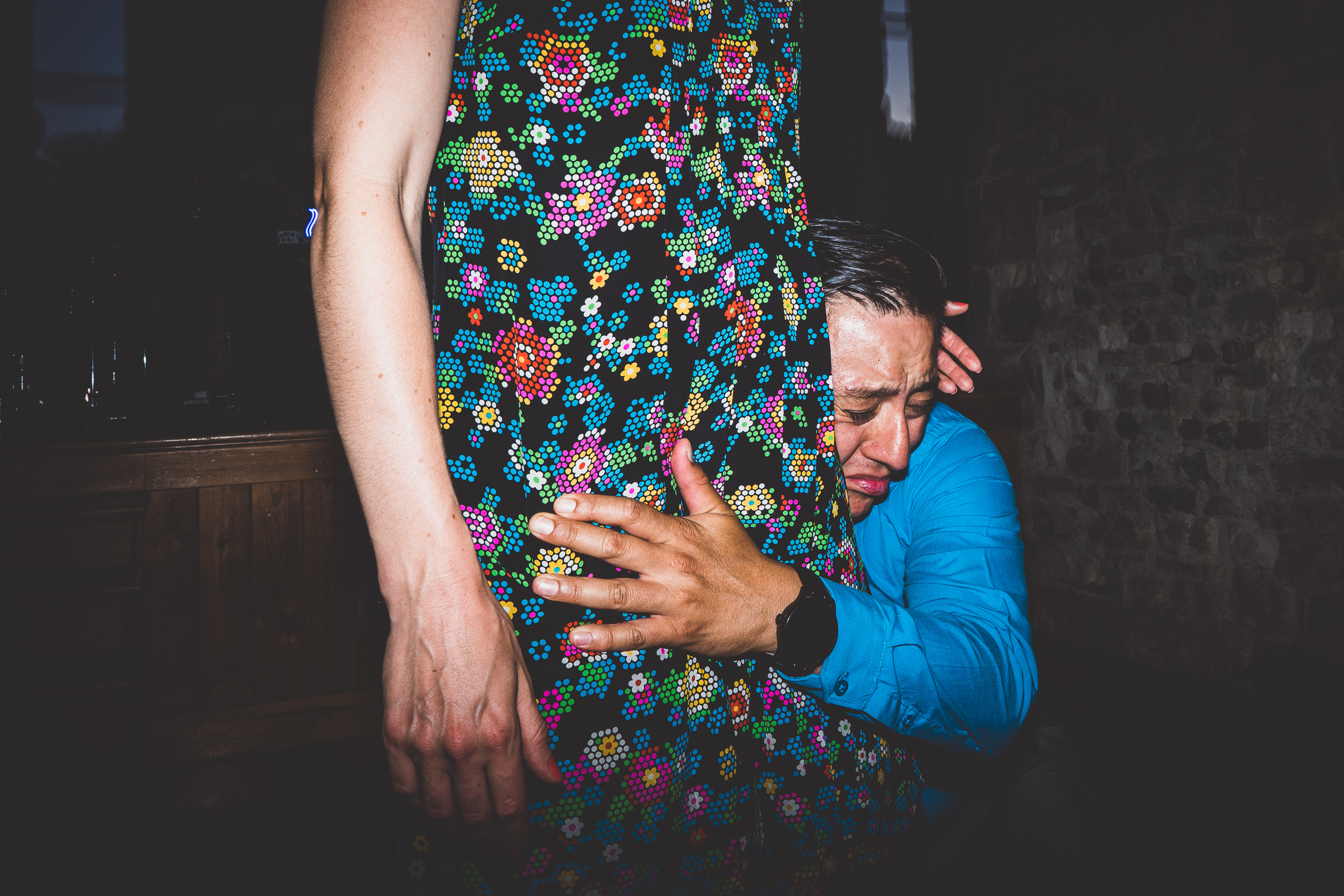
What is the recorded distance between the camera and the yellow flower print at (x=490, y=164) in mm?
536

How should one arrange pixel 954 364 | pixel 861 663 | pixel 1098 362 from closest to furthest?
pixel 861 663 → pixel 954 364 → pixel 1098 362

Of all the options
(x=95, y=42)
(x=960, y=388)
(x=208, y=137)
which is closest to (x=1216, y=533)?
(x=960, y=388)

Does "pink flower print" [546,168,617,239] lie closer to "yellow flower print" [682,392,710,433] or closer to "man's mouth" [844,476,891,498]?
"yellow flower print" [682,392,710,433]

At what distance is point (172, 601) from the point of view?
2.38 metres

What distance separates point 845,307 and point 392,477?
0.83m

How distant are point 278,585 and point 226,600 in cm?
15

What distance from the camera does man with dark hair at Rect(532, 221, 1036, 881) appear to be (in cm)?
57

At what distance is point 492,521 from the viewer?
0.54 m

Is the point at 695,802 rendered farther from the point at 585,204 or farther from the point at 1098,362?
the point at 1098,362

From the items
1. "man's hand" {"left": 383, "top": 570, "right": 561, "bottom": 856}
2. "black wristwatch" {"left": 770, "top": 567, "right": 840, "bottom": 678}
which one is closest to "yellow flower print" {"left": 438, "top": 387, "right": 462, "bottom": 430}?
"man's hand" {"left": 383, "top": 570, "right": 561, "bottom": 856}

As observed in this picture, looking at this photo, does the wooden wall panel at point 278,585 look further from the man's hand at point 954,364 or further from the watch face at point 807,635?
the watch face at point 807,635

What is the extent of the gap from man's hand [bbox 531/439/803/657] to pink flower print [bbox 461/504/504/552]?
0.03 meters

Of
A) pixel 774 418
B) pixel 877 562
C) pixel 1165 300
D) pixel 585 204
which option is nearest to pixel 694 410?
pixel 774 418

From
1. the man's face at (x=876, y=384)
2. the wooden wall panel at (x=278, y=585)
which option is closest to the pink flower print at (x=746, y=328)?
the man's face at (x=876, y=384)
